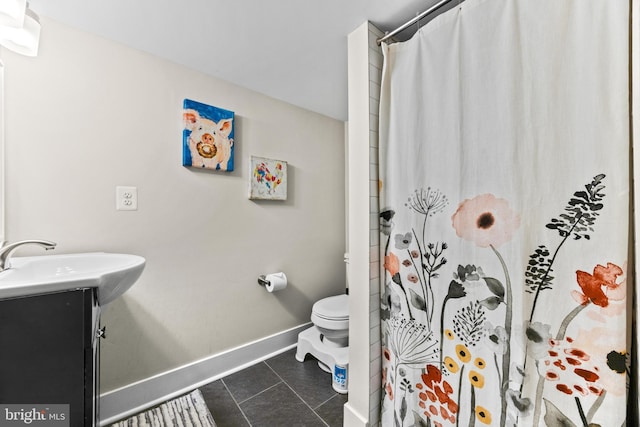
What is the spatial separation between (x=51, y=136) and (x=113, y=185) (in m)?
0.31

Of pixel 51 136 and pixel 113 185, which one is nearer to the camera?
pixel 51 136

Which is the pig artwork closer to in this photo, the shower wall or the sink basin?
the sink basin

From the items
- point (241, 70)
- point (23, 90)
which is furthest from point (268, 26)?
point (23, 90)

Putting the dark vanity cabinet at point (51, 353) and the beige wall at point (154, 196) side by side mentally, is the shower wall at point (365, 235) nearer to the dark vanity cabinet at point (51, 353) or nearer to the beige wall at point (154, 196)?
the beige wall at point (154, 196)

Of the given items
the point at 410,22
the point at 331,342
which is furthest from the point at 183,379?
the point at 410,22

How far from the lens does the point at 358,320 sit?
1.29 meters

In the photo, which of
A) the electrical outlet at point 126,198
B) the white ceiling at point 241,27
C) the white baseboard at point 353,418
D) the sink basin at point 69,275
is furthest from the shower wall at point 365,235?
the electrical outlet at point 126,198

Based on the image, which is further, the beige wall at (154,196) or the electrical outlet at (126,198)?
the electrical outlet at (126,198)

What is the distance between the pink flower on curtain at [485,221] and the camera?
887 mm

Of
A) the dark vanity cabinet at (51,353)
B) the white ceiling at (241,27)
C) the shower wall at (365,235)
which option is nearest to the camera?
the dark vanity cabinet at (51,353)

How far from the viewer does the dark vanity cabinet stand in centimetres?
65

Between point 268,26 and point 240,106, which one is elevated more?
point 268,26

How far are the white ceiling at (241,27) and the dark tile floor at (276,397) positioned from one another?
2022 millimetres

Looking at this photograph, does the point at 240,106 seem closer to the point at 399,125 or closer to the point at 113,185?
the point at 113,185
